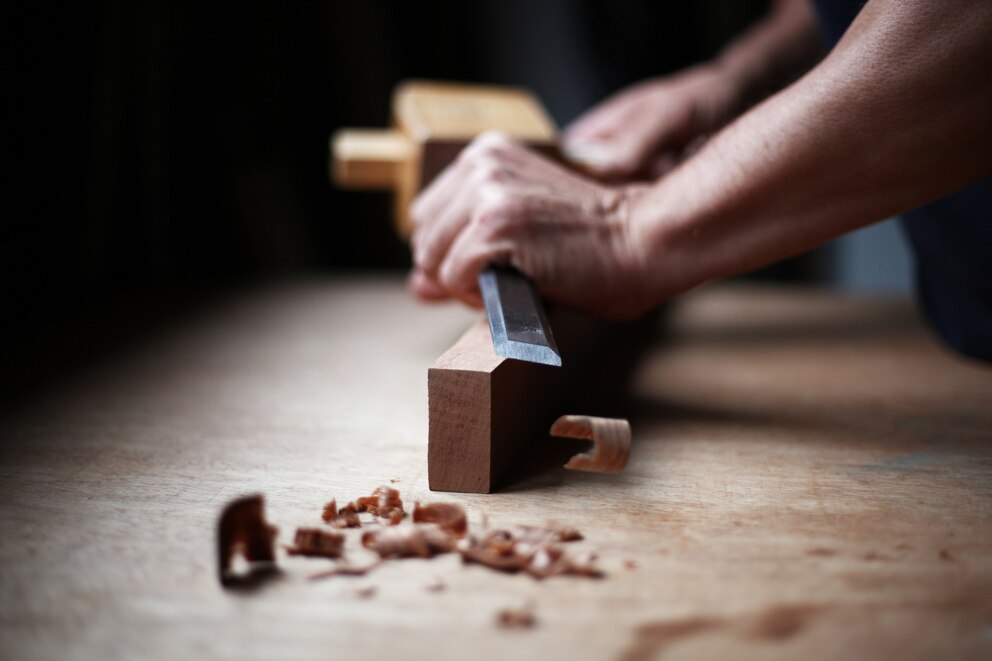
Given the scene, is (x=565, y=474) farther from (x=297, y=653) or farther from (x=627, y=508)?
(x=297, y=653)

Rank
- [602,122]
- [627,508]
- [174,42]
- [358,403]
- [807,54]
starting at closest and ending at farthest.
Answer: [627,508], [358,403], [602,122], [807,54], [174,42]

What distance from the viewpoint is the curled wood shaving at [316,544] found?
64 cm

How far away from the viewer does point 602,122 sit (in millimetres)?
1562

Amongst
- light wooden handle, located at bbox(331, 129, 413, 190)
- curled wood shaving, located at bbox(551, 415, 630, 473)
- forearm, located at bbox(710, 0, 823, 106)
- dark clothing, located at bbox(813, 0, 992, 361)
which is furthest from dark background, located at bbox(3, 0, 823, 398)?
dark clothing, located at bbox(813, 0, 992, 361)

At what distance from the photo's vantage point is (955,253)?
3.84 feet

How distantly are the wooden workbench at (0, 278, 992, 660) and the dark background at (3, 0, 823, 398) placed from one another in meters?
0.44

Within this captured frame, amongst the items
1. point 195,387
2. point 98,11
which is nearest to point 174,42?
point 98,11

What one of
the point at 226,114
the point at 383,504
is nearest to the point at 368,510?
the point at 383,504

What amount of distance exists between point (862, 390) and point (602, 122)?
677mm

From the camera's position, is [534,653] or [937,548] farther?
[937,548]

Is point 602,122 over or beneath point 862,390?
over

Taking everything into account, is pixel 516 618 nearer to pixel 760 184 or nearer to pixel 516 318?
pixel 516 318

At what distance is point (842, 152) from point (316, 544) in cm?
59

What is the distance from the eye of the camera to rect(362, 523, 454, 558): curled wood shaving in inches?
25.3
